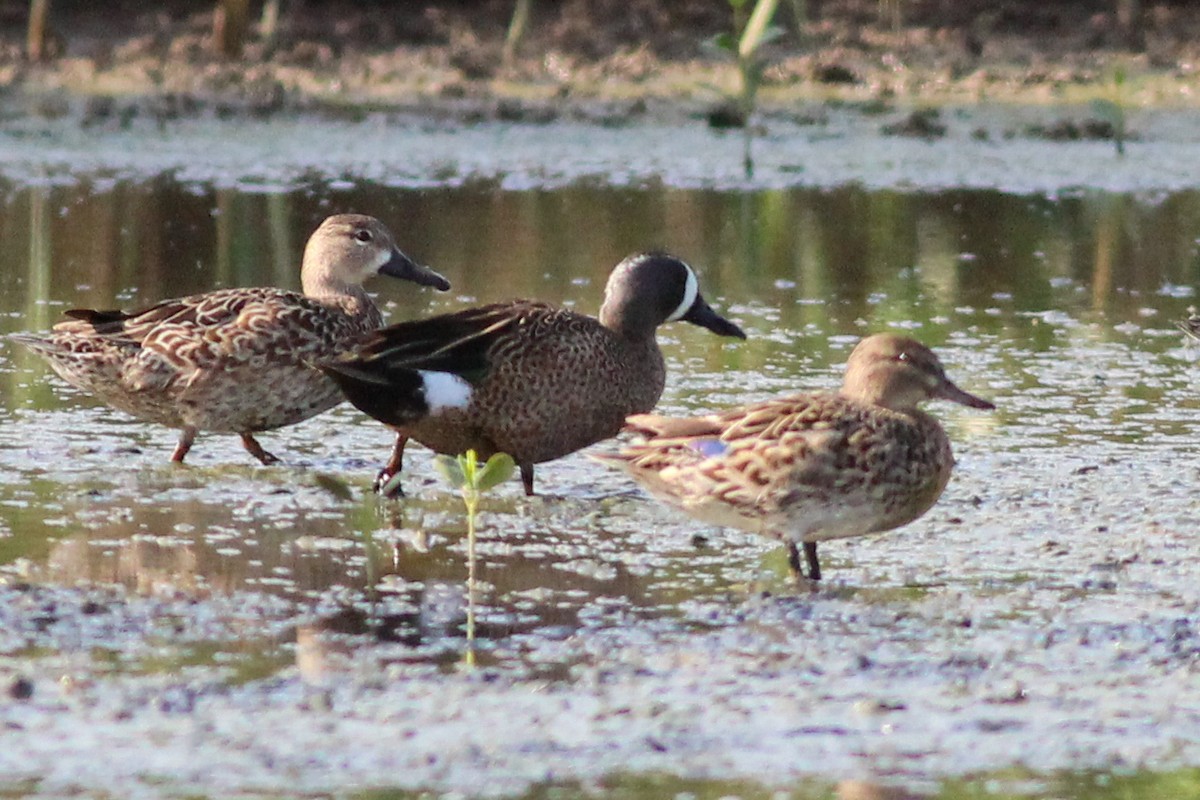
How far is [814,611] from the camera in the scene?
5.60m

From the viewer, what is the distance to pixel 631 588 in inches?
231

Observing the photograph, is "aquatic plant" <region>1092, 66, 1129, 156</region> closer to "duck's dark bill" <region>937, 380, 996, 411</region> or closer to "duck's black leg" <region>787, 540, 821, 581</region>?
"duck's dark bill" <region>937, 380, 996, 411</region>

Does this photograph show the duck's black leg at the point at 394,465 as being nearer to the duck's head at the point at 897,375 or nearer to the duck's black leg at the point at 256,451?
the duck's black leg at the point at 256,451

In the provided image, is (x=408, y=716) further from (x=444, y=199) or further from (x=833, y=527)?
(x=444, y=199)

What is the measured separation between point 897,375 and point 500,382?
1372 mm

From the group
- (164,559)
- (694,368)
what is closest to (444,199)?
(694,368)

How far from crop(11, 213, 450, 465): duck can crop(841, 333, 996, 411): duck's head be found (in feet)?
6.21

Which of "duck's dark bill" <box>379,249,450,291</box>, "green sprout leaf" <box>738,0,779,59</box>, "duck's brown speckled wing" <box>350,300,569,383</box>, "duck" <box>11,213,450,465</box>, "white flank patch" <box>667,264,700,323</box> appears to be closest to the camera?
"duck's brown speckled wing" <box>350,300,569,383</box>

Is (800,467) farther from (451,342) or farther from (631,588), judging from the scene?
(451,342)

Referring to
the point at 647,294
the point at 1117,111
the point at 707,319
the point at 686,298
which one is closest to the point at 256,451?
the point at 647,294

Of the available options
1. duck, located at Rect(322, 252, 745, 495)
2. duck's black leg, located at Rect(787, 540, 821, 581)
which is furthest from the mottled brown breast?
duck's black leg, located at Rect(787, 540, 821, 581)

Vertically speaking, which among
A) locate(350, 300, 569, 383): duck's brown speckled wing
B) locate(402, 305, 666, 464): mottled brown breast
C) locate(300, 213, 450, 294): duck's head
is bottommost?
locate(402, 305, 666, 464): mottled brown breast

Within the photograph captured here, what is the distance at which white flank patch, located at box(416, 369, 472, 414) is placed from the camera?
7078mm

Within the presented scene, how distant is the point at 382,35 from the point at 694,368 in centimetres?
1334
